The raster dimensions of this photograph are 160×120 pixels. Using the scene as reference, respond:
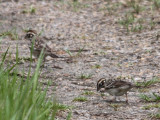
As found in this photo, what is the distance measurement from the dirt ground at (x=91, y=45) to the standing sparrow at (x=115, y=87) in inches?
7.5

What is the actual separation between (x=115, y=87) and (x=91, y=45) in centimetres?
487

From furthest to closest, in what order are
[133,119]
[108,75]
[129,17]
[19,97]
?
[129,17] → [108,75] → [133,119] → [19,97]

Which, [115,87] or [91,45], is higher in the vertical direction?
[115,87]

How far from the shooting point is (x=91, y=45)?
12.3 m

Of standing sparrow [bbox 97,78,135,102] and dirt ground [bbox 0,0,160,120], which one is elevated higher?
standing sparrow [bbox 97,78,135,102]

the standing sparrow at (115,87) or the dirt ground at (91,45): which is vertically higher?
the standing sparrow at (115,87)

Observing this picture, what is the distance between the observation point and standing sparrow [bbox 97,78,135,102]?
24.5ft

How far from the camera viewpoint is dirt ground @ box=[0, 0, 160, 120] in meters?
7.38

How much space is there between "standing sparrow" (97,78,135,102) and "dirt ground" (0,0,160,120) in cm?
19

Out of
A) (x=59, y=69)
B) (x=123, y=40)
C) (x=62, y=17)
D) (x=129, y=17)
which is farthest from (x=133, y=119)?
(x=62, y=17)

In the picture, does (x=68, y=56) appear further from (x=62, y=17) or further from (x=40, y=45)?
(x=62, y=17)

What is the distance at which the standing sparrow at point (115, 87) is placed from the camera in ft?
24.5

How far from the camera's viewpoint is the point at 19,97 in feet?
15.5

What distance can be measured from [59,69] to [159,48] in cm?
269
